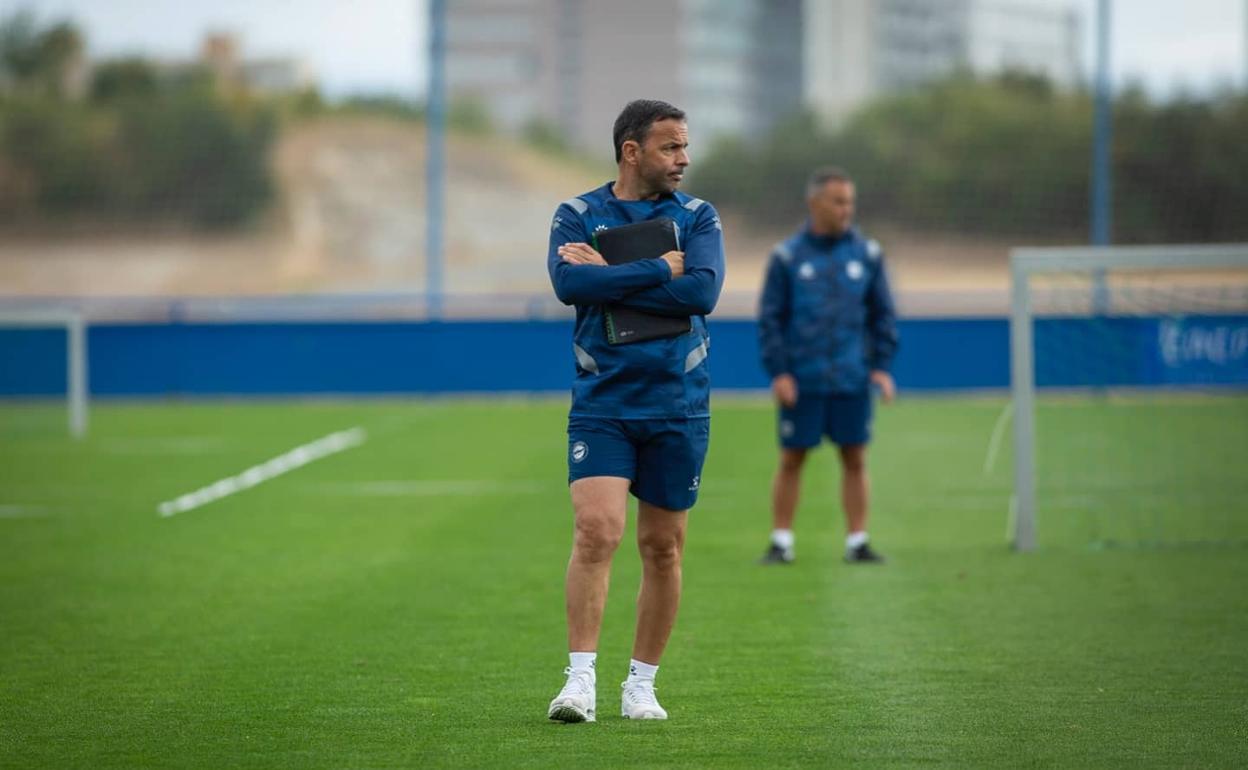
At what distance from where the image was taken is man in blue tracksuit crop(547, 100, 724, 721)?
5801 mm

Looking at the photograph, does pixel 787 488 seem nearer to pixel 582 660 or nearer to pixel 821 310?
pixel 821 310

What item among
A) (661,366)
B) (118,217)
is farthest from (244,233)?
(661,366)

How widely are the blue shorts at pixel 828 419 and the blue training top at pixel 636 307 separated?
375 cm

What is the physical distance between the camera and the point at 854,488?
9.73 m

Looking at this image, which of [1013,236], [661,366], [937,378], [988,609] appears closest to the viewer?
[661,366]

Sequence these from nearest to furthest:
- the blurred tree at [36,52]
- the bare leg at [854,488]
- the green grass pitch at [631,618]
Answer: the green grass pitch at [631,618] < the bare leg at [854,488] < the blurred tree at [36,52]

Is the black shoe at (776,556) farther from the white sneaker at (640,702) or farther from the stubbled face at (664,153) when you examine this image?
the stubbled face at (664,153)

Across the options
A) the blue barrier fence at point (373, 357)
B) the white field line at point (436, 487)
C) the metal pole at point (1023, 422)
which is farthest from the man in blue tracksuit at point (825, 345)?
the blue barrier fence at point (373, 357)

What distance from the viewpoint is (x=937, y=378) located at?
75.9 ft

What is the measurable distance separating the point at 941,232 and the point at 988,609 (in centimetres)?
1951

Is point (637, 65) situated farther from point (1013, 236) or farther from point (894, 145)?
point (1013, 236)

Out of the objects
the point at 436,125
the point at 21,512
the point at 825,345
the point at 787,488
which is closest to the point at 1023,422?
the point at 825,345

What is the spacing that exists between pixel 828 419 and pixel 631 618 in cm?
205

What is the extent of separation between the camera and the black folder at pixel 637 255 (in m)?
5.82
